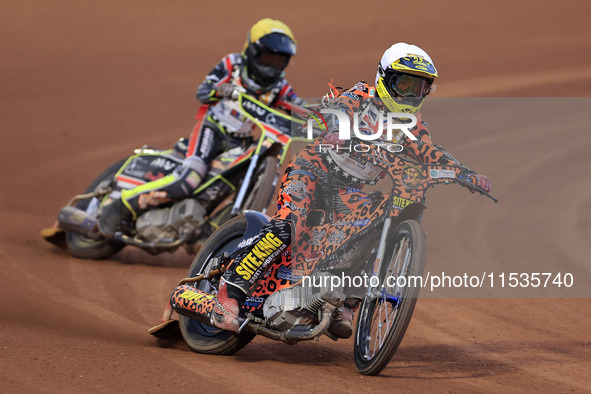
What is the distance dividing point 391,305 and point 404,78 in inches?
57.3

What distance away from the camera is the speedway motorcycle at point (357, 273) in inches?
247

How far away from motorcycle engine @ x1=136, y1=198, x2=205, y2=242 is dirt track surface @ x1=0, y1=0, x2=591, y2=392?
35 cm

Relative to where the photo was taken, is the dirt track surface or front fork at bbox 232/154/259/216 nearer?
the dirt track surface

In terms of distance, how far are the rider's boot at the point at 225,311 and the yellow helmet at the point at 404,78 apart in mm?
1647

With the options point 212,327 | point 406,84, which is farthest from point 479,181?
point 212,327

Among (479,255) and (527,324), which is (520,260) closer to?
(479,255)

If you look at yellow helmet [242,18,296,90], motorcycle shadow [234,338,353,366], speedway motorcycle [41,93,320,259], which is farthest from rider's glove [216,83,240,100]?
motorcycle shadow [234,338,353,366]

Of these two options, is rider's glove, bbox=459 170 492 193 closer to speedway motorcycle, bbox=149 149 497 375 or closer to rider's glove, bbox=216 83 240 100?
speedway motorcycle, bbox=149 149 497 375

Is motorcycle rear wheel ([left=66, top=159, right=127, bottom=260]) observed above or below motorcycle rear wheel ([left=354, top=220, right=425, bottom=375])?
below

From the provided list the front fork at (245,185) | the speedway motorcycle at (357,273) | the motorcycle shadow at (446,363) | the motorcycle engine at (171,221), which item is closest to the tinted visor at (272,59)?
the front fork at (245,185)

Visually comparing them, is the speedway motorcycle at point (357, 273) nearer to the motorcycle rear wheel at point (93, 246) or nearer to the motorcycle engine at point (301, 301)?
the motorcycle engine at point (301, 301)

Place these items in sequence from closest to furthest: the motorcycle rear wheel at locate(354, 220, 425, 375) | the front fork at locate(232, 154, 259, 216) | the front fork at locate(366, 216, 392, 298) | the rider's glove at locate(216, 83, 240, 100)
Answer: the motorcycle rear wheel at locate(354, 220, 425, 375) < the front fork at locate(366, 216, 392, 298) < the front fork at locate(232, 154, 259, 216) < the rider's glove at locate(216, 83, 240, 100)

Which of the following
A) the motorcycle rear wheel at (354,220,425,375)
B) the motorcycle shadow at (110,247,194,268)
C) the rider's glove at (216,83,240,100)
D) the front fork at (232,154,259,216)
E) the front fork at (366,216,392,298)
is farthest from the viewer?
the motorcycle shadow at (110,247,194,268)

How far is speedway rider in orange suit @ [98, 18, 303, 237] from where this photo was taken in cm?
1080
